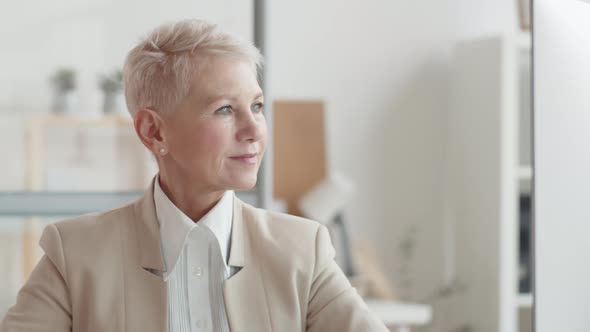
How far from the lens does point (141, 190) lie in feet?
7.75

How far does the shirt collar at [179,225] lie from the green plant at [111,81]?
1.20 metres

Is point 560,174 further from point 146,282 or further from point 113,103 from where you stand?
point 113,103

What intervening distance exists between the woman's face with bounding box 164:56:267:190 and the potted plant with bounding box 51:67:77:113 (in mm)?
1237

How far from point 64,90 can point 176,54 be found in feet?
4.15

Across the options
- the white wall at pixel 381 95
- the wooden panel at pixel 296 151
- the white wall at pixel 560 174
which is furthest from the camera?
the white wall at pixel 381 95

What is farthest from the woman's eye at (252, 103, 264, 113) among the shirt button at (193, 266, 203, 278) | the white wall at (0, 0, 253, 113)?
the white wall at (0, 0, 253, 113)

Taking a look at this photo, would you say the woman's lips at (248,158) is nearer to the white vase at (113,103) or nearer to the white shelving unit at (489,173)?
the white vase at (113,103)

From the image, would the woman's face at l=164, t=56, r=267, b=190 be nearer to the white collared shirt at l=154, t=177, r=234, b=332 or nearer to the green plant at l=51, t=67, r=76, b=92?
the white collared shirt at l=154, t=177, r=234, b=332

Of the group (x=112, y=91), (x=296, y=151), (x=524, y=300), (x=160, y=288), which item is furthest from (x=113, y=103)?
(x=524, y=300)

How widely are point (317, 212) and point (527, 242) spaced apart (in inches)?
33.5

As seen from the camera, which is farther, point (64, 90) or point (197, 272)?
point (64, 90)

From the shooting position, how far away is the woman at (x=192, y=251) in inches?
43.8

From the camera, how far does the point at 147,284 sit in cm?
112

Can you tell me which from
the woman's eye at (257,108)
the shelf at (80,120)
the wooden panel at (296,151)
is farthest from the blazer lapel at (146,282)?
the wooden panel at (296,151)
